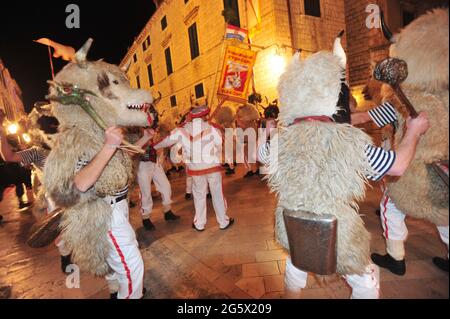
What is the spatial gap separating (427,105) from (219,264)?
8.83 ft

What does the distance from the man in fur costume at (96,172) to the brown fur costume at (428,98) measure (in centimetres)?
187

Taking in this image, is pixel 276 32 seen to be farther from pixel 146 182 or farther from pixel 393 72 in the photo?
pixel 393 72

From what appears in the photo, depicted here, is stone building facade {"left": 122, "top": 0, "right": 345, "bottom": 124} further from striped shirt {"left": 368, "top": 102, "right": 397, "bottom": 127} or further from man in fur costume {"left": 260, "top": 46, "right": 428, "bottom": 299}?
man in fur costume {"left": 260, "top": 46, "right": 428, "bottom": 299}

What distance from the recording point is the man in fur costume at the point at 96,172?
1771 mm

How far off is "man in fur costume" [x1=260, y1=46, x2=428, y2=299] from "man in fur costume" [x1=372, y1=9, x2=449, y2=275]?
110mm

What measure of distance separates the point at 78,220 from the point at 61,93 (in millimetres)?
978

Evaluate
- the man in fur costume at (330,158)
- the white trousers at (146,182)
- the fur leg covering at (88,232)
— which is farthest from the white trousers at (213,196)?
the man in fur costume at (330,158)

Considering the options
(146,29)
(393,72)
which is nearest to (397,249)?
(393,72)

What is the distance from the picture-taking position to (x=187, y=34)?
14.8 m

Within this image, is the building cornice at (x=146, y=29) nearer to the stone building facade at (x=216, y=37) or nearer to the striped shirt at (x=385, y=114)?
the stone building facade at (x=216, y=37)

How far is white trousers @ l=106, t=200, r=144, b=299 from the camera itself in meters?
2.02

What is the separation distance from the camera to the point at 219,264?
3.14 meters
